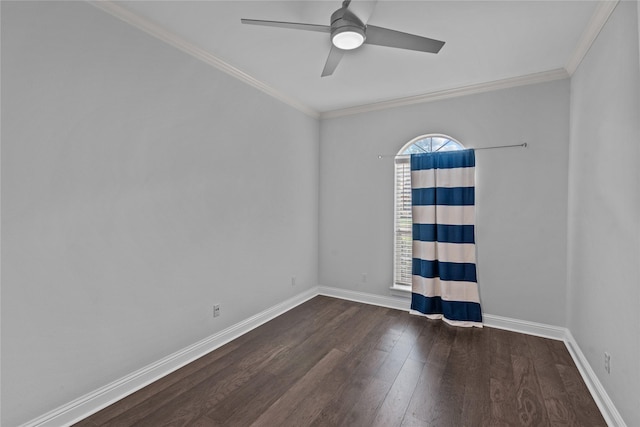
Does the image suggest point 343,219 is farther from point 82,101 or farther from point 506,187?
point 82,101

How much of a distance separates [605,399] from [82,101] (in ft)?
12.2

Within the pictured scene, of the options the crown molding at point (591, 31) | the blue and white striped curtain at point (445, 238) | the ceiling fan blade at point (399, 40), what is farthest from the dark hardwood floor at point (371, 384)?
the crown molding at point (591, 31)

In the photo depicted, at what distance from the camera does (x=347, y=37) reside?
1.78 m

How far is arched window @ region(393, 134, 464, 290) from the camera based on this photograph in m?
3.73

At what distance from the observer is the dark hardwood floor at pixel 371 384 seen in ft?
6.11

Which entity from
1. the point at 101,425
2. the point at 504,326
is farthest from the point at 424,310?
the point at 101,425

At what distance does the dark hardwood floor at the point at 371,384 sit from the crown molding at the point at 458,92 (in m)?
2.53

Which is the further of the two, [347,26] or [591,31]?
[591,31]

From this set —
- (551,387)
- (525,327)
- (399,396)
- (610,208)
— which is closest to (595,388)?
(551,387)

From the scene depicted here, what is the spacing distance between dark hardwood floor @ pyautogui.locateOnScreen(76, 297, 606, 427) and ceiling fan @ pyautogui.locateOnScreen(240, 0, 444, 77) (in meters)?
2.26

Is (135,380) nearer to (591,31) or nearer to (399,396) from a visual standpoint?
(399,396)

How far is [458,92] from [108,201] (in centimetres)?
346

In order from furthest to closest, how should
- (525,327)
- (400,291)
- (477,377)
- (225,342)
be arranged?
(400,291)
(525,327)
(225,342)
(477,377)

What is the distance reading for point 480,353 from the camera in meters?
2.64
